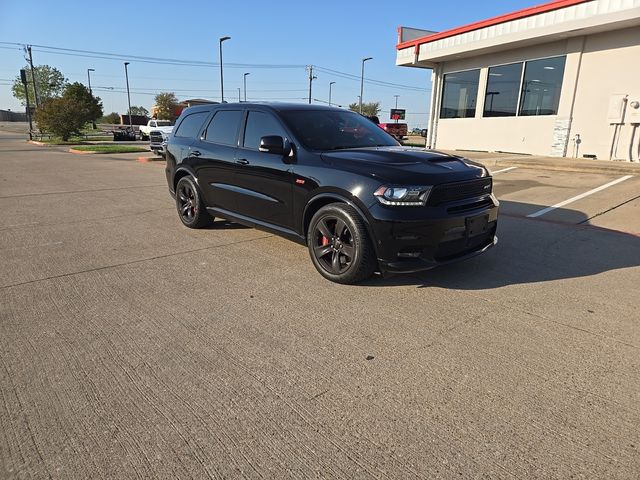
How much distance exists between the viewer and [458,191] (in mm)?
3996

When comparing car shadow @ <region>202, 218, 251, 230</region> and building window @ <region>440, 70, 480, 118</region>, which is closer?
car shadow @ <region>202, 218, 251, 230</region>

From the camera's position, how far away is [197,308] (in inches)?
145

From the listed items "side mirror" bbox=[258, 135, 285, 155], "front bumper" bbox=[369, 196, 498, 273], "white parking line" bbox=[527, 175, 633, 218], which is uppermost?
"side mirror" bbox=[258, 135, 285, 155]

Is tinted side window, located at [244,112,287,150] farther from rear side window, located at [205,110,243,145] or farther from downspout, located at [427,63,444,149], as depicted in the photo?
downspout, located at [427,63,444,149]

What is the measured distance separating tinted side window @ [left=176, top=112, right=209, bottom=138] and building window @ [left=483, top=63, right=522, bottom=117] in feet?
47.3

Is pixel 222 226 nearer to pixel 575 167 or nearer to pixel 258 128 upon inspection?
pixel 258 128

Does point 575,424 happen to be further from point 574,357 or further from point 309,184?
point 309,184

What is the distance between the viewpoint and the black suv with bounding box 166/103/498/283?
3.80m

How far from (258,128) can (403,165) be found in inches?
77.9

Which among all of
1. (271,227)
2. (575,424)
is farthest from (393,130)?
(575,424)

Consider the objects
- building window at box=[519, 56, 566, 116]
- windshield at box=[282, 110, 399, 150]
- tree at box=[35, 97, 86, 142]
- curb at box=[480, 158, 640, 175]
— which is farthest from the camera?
tree at box=[35, 97, 86, 142]

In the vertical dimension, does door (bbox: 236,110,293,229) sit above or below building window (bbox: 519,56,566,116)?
below

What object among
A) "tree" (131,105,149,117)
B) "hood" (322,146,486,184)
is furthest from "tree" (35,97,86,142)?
"tree" (131,105,149,117)

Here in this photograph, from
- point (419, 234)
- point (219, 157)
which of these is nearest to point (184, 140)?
point (219, 157)
